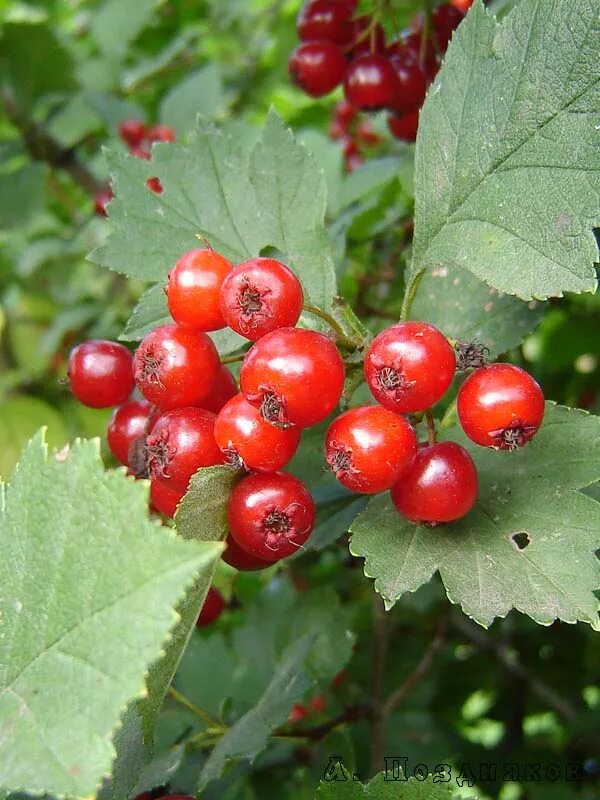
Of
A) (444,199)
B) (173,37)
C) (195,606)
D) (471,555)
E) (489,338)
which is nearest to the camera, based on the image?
(195,606)

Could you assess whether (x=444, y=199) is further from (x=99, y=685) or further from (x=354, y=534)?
(x=99, y=685)

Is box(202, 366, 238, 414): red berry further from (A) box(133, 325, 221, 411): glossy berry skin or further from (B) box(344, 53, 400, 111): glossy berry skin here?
(B) box(344, 53, 400, 111): glossy berry skin

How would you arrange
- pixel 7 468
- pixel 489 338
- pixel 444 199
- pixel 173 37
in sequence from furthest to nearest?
pixel 173 37 → pixel 7 468 → pixel 489 338 → pixel 444 199

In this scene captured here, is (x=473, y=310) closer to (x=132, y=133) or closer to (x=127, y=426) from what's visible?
(x=127, y=426)

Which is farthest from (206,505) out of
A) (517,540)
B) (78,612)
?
(517,540)

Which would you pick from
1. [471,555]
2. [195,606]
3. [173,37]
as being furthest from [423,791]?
[173,37]

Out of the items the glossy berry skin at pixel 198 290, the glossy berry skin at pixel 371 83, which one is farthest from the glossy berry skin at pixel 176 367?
the glossy berry skin at pixel 371 83

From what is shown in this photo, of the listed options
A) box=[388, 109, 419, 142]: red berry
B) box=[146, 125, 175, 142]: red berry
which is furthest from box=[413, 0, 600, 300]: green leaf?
box=[146, 125, 175, 142]: red berry

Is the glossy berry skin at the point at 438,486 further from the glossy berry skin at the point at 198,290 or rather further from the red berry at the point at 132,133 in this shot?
the red berry at the point at 132,133
